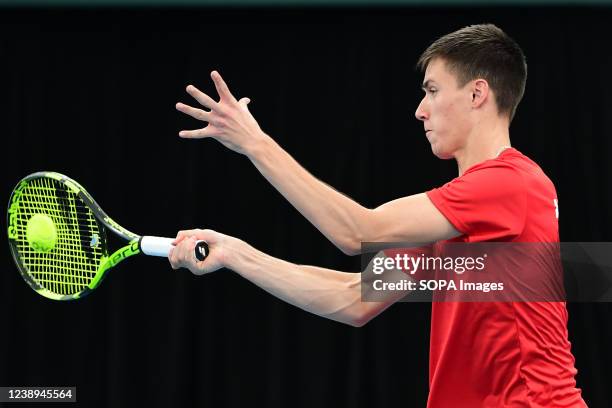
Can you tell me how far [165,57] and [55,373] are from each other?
161 cm

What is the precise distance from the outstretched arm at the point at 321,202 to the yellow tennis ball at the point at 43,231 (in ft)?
3.11

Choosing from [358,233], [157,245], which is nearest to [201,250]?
[157,245]

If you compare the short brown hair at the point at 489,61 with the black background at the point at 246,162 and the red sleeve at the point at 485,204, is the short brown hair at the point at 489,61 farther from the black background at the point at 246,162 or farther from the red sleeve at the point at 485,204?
the black background at the point at 246,162

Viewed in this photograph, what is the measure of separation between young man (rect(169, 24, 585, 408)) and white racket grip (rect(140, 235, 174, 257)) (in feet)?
0.24

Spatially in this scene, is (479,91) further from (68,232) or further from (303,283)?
(68,232)

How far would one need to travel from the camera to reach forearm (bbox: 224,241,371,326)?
2.12 meters

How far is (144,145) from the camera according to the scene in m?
4.20

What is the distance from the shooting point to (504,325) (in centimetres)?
190

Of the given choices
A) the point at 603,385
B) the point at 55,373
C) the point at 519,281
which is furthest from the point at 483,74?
the point at 55,373

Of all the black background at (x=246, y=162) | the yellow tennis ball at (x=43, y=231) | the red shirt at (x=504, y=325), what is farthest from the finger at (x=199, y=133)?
the black background at (x=246, y=162)

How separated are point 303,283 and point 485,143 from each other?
0.57 metres

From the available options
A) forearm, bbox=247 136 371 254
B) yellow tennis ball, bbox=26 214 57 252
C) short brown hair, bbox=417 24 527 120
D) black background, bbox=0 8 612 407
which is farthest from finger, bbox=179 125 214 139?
black background, bbox=0 8 612 407

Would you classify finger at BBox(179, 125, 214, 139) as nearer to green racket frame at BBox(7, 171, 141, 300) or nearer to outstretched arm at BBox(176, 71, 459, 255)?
outstretched arm at BBox(176, 71, 459, 255)

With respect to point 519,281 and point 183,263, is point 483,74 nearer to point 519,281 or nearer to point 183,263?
point 519,281
